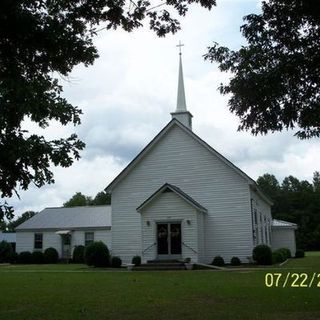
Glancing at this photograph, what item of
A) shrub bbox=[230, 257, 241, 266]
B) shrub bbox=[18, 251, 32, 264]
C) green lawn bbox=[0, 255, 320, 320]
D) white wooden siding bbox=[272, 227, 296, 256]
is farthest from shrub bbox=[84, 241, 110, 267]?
white wooden siding bbox=[272, 227, 296, 256]

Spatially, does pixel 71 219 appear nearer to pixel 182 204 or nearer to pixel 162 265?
pixel 182 204

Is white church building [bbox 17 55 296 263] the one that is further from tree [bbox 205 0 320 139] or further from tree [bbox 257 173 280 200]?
tree [bbox 257 173 280 200]

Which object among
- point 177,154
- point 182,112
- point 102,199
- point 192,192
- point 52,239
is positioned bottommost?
point 52,239

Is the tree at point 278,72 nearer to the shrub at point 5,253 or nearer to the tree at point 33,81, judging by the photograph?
the tree at point 33,81

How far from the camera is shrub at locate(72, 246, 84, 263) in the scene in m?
41.6

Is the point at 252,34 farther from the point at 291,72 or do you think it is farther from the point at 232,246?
the point at 232,246

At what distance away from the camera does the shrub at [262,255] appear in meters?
29.7

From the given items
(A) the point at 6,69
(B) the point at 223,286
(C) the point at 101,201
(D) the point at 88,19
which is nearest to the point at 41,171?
(A) the point at 6,69

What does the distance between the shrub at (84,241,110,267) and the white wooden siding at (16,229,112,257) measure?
1173 cm

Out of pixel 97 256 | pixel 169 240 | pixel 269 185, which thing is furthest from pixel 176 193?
pixel 269 185

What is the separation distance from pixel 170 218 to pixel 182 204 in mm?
1108

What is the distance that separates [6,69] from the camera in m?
Answer: 7.93

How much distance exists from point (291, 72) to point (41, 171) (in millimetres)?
4708

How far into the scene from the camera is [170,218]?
3127cm
